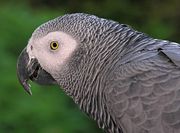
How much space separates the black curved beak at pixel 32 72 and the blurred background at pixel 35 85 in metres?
1.26

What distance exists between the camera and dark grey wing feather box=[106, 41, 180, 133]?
2.32 m

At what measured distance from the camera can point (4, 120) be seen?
4.04 metres

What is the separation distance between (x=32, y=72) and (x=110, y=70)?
0.46 meters

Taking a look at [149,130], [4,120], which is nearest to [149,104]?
[149,130]

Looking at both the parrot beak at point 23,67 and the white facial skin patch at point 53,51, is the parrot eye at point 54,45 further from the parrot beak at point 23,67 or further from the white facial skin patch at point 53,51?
the parrot beak at point 23,67

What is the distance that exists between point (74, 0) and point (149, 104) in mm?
5100

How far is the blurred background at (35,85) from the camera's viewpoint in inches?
159

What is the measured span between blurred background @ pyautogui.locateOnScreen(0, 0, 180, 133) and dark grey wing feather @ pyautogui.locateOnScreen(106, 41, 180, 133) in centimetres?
163

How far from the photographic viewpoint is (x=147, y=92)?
2373mm

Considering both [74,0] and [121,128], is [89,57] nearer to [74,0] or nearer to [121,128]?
[121,128]

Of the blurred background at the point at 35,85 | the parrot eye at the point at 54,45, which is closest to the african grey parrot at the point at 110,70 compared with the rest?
the parrot eye at the point at 54,45

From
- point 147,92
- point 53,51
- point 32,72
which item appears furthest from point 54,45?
point 147,92

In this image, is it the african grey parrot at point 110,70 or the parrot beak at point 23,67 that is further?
the parrot beak at point 23,67

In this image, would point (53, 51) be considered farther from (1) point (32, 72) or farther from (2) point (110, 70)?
(2) point (110, 70)
